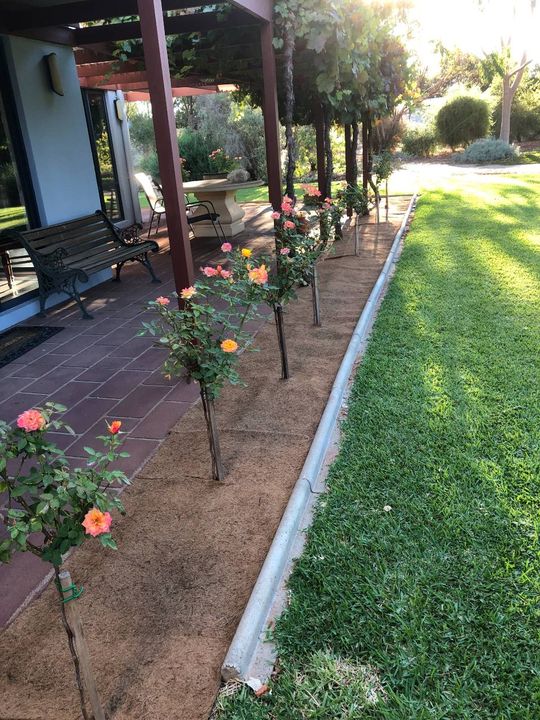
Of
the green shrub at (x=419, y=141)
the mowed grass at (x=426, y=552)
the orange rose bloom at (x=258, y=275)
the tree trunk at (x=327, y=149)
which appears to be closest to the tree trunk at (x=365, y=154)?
the tree trunk at (x=327, y=149)

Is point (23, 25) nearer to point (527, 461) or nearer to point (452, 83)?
point (527, 461)

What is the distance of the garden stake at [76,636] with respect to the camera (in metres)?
1.53

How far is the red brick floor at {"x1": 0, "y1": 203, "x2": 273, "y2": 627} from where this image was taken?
3.18 metres

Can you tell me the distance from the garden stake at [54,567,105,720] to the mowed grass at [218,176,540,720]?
390 millimetres

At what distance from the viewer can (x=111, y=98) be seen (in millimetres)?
10359

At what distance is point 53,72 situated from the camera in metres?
6.47

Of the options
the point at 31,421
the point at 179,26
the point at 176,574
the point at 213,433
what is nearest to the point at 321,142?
the point at 179,26

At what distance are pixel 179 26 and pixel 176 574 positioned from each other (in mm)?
6027

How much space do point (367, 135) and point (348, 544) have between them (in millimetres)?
10058

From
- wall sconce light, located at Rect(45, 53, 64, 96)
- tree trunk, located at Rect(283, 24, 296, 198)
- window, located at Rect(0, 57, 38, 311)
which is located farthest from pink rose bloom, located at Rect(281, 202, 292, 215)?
wall sconce light, located at Rect(45, 53, 64, 96)

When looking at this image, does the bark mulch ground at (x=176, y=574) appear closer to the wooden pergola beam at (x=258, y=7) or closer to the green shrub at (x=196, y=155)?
the wooden pergola beam at (x=258, y=7)

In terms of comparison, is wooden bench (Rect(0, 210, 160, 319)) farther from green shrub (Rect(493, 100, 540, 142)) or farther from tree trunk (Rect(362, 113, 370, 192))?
green shrub (Rect(493, 100, 540, 142))

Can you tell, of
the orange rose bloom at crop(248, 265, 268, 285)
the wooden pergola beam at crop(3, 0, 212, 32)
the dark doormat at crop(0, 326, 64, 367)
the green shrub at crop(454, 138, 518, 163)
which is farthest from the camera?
the green shrub at crop(454, 138, 518, 163)

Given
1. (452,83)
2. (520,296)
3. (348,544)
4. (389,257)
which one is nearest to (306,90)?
(389,257)
